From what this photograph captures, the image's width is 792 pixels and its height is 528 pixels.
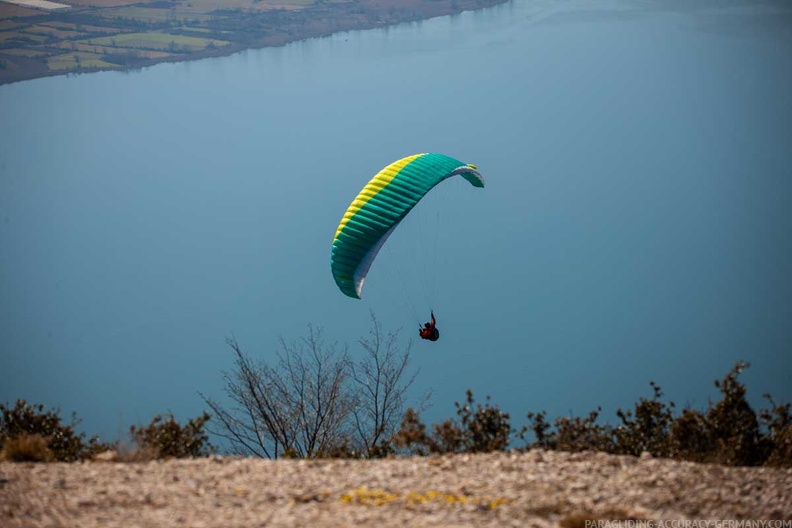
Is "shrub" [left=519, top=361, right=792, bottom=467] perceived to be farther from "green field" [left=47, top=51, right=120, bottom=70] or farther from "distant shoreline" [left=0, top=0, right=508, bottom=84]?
"green field" [left=47, top=51, right=120, bottom=70]

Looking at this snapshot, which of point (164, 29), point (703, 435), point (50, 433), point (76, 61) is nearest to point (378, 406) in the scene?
point (50, 433)

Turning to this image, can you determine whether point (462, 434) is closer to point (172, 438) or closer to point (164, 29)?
point (172, 438)

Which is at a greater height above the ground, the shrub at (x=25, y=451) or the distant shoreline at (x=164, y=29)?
the distant shoreline at (x=164, y=29)

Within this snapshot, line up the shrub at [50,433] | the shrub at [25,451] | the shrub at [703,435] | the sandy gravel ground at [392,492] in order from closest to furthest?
the sandy gravel ground at [392,492], the shrub at [25,451], the shrub at [703,435], the shrub at [50,433]

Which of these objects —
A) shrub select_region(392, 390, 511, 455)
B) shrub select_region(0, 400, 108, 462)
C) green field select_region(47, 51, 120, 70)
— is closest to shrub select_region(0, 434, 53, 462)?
shrub select_region(0, 400, 108, 462)

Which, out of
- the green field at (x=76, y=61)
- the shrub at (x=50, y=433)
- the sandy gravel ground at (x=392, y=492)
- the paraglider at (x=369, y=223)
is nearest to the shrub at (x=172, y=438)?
the shrub at (x=50, y=433)

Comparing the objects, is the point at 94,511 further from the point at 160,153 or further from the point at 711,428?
the point at 160,153

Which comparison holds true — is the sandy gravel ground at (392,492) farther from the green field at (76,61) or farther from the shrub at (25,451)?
the green field at (76,61)
